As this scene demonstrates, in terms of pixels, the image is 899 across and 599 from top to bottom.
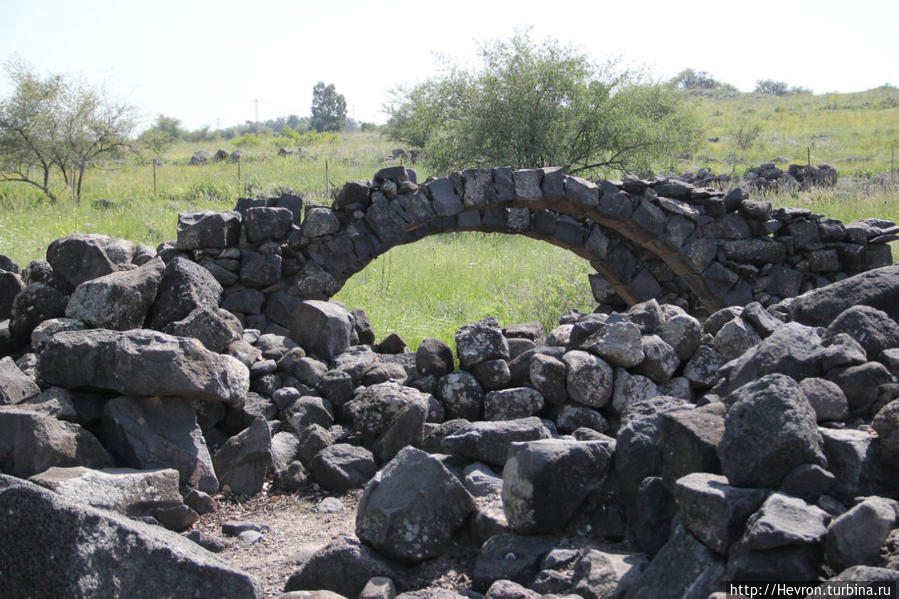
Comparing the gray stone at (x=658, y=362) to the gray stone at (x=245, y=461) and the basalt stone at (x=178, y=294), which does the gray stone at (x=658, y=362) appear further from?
the basalt stone at (x=178, y=294)

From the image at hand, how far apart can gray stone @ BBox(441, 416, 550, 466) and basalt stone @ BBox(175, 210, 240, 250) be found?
4383 mm

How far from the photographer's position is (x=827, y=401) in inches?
141

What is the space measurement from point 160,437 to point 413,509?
1.80 m

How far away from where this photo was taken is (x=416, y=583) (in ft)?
11.6

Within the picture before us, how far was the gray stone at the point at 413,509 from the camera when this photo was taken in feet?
11.8

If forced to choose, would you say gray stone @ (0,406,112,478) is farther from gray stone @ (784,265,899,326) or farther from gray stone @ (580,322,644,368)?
gray stone @ (784,265,899,326)

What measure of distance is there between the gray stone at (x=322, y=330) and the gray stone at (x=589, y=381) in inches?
84.5

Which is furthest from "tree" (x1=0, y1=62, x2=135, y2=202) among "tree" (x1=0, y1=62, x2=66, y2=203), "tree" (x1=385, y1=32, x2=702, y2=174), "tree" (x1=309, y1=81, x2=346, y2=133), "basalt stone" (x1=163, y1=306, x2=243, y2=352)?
"tree" (x1=309, y1=81, x2=346, y2=133)

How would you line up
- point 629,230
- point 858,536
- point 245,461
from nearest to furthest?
point 858,536 < point 245,461 < point 629,230

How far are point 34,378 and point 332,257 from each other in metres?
3.98

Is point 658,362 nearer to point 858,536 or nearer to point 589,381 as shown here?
point 589,381

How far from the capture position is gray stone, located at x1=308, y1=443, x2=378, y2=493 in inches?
194

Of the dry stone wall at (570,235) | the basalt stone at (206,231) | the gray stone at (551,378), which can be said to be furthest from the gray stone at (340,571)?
the basalt stone at (206,231)

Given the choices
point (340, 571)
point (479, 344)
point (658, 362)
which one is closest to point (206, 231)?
point (479, 344)
